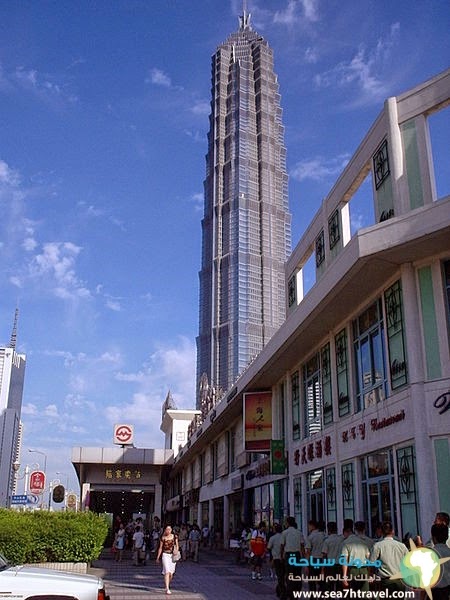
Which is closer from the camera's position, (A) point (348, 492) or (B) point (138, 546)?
(A) point (348, 492)

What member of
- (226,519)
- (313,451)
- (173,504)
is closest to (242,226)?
(173,504)

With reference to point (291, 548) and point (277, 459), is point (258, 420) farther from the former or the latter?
point (291, 548)

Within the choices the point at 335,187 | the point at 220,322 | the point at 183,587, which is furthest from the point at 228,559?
the point at 220,322

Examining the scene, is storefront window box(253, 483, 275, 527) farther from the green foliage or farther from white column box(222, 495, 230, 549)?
the green foliage

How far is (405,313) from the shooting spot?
15.3 meters

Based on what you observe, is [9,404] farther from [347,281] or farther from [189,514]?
[347,281]

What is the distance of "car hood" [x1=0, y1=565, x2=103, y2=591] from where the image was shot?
751 centimetres

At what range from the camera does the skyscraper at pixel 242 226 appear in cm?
15612

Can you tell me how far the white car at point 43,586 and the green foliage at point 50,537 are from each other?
10.3 metres

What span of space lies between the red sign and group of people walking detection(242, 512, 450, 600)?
1528cm

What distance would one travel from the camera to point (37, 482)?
2730 centimetres

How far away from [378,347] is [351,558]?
750 cm

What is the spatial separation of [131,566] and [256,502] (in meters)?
8.20

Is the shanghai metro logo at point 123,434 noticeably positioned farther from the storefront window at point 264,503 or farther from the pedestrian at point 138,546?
the pedestrian at point 138,546
